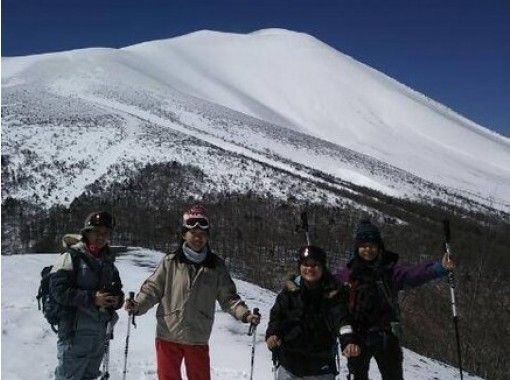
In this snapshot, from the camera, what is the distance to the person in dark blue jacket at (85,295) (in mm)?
4918

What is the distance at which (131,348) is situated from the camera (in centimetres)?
750

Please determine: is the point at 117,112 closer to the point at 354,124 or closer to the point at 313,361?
the point at 354,124

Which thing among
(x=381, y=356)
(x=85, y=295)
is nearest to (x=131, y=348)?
(x=85, y=295)

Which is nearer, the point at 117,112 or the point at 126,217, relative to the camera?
the point at 126,217

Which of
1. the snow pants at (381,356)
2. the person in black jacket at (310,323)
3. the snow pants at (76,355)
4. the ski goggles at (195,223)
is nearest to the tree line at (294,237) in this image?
the snow pants at (381,356)

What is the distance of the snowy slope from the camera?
271 inches

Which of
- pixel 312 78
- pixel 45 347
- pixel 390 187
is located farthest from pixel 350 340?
pixel 312 78

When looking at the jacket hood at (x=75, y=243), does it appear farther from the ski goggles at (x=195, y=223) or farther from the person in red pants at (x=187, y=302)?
the ski goggles at (x=195, y=223)

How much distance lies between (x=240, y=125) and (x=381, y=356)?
4667 cm

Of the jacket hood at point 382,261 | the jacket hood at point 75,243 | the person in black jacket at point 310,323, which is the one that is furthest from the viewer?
the jacket hood at point 382,261

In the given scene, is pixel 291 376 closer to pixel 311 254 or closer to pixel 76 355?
pixel 311 254

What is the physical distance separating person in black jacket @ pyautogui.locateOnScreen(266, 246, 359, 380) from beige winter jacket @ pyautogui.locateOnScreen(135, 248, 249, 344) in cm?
58

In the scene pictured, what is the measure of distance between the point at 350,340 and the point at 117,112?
41695 mm

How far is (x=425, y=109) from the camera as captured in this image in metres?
78.0
